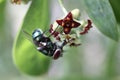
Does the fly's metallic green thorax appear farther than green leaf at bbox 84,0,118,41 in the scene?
Yes

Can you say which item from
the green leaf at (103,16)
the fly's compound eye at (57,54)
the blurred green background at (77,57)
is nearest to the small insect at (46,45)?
the fly's compound eye at (57,54)

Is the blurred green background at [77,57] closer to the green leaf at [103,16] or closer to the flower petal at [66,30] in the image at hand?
the flower petal at [66,30]

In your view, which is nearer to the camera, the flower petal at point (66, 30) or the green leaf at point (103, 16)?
the green leaf at point (103, 16)

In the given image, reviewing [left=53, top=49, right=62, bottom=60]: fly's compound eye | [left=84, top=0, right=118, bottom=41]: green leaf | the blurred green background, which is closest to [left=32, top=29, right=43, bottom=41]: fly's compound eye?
[left=53, top=49, right=62, bottom=60]: fly's compound eye

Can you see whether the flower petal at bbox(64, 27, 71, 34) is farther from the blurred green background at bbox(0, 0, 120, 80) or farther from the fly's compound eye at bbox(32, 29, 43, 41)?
the blurred green background at bbox(0, 0, 120, 80)

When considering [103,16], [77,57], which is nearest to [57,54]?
[103,16]

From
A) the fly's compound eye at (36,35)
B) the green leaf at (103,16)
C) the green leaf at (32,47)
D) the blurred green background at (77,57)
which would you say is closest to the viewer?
the green leaf at (103,16)
